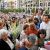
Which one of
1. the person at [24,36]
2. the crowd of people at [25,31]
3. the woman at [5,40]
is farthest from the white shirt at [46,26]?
the woman at [5,40]

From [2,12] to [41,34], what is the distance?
42 centimetres

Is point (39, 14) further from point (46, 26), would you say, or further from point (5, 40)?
point (5, 40)

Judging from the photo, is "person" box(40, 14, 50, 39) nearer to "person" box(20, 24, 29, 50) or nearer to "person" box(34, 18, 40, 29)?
"person" box(34, 18, 40, 29)

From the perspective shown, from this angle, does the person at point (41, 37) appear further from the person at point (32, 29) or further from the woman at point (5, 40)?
the woman at point (5, 40)

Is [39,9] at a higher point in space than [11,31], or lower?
higher

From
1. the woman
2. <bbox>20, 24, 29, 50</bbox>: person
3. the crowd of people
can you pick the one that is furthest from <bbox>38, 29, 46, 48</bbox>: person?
the woman

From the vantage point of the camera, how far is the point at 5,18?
5.16 feet

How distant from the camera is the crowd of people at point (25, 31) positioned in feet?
5.01

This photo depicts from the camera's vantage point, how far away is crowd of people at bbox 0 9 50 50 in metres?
1.53

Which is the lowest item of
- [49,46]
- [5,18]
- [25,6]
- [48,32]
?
[49,46]

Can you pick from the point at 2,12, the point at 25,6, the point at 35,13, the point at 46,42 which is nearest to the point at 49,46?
the point at 46,42

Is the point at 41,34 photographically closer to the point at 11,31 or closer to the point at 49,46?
the point at 49,46

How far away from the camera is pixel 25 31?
1.54 m


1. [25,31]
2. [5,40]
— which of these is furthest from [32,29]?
[5,40]
